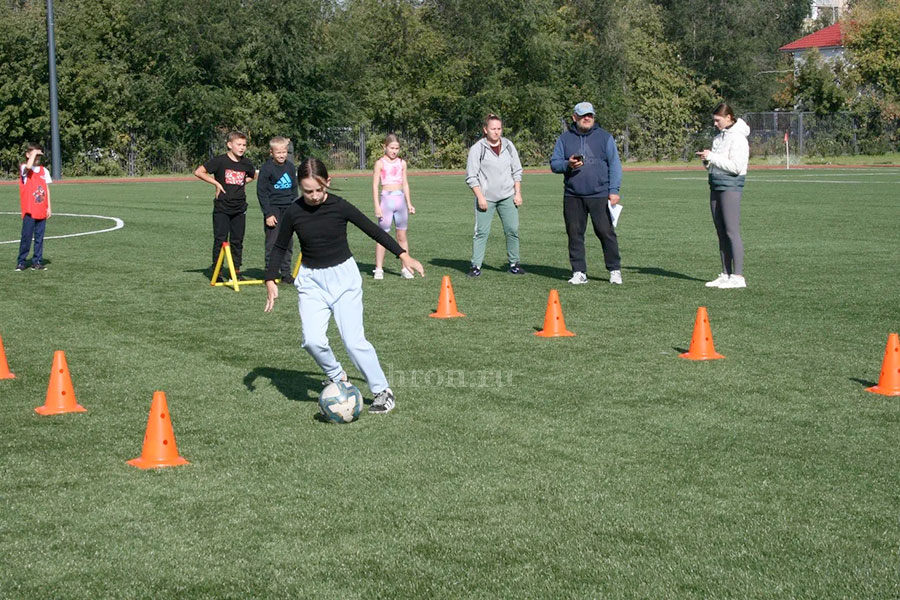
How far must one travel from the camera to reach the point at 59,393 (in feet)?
27.5

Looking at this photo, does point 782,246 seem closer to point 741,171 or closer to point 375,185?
point 741,171

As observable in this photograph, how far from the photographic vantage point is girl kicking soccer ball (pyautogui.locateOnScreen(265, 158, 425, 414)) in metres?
8.16

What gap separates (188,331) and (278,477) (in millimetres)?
5361

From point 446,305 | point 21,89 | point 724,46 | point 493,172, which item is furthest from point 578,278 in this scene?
point 724,46

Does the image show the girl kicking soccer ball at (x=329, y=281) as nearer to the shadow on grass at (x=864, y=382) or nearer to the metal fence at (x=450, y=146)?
the shadow on grass at (x=864, y=382)

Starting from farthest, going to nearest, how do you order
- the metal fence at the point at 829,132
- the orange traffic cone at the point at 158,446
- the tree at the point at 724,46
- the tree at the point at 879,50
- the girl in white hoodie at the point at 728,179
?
1. the tree at the point at 724,46
2. the tree at the point at 879,50
3. the metal fence at the point at 829,132
4. the girl in white hoodie at the point at 728,179
5. the orange traffic cone at the point at 158,446

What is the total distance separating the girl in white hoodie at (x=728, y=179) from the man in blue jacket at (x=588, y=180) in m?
1.21

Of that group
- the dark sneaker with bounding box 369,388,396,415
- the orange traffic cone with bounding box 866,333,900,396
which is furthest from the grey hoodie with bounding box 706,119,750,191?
the dark sneaker with bounding box 369,388,396,415

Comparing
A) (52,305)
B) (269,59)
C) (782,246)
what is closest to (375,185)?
(52,305)

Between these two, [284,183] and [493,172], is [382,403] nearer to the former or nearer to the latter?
[284,183]

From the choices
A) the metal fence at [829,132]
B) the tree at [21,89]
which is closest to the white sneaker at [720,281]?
the tree at [21,89]

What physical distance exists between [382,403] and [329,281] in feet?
2.96

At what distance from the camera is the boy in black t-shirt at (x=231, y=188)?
15.5 m

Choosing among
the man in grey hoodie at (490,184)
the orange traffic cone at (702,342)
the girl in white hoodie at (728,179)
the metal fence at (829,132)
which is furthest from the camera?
the metal fence at (829,132)
